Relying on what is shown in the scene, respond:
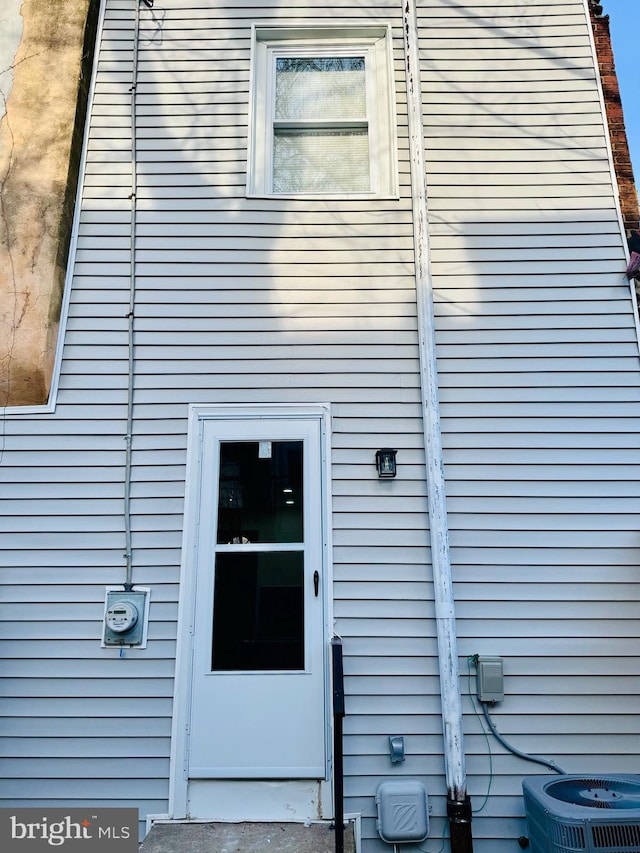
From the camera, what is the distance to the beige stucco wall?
11.5 feet

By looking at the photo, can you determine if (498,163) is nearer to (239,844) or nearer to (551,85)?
(551,85)

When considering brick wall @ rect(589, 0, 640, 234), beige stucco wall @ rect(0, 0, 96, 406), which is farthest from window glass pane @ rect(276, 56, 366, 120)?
brick wall @ rect(589, 0, 640, 234)

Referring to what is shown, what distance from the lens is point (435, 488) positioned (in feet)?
10.9

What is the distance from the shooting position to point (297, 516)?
3361mm

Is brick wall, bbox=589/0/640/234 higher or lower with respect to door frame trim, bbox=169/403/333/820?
higher

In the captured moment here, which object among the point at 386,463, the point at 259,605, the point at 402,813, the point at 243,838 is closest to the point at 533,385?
the point at 386,463

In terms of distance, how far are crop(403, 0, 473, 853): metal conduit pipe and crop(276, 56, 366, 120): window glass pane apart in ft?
1.27

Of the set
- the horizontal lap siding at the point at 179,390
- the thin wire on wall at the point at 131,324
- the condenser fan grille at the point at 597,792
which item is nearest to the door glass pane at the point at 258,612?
the horizontal lap siding at the point at 179,390

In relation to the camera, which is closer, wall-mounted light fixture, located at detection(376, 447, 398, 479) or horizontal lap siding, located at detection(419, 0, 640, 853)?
horizontal lap siding, located at detection(419, 0, 640, 853)

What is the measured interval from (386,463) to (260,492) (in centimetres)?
72

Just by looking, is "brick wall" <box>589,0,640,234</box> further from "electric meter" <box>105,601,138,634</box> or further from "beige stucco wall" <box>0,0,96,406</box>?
"electric meter" <box>105,601,138,634</box>

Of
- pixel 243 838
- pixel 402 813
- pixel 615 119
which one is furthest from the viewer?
pixel 615 119

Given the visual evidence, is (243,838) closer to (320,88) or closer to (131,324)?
(131,324)

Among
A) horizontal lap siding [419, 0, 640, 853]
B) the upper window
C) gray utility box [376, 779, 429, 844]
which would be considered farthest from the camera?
the upper window
